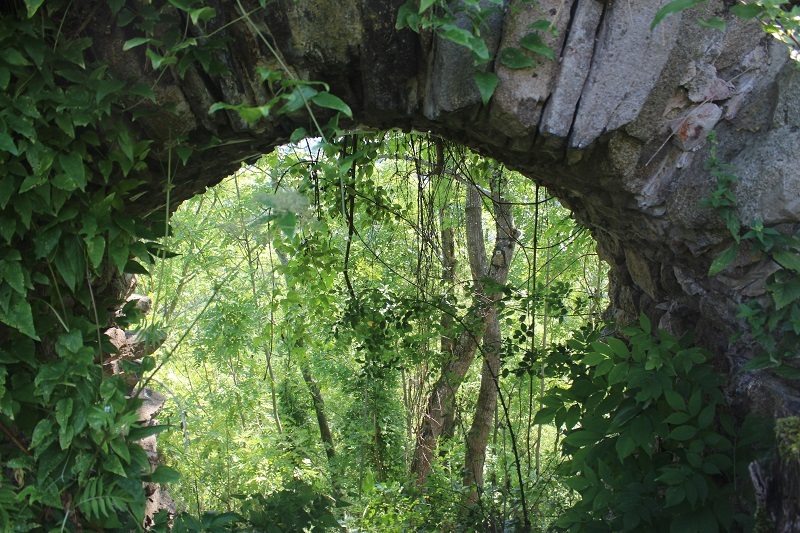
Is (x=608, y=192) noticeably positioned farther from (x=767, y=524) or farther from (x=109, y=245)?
(x=109, y=245)

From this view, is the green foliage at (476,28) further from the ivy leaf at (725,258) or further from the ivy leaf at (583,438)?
the ivy leaf at (583,438)

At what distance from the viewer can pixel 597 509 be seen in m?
2.17

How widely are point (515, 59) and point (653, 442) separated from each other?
→ 1.34 metres

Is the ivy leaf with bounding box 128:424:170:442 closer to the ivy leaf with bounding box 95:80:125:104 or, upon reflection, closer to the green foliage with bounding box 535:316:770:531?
the ivy leaf with bounding box 95:80:125:104

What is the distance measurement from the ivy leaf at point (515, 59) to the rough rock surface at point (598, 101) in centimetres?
4

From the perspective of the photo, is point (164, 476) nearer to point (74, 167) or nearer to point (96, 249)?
point (96, 249)

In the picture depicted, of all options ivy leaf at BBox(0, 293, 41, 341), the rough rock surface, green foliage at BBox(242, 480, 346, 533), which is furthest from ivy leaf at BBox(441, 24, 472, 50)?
green foliage at BBox(242, 480, 346, 533)

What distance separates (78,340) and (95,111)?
0.71 meters

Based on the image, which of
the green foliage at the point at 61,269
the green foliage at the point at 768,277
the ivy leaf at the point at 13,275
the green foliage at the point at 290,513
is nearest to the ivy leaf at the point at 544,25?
the green foliage at the point at 768,277

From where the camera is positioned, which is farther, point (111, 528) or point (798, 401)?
point (111, 528)

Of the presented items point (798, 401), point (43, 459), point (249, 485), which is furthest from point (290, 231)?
point (249, 485)

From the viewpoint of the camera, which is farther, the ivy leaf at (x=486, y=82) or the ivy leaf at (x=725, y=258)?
the ivy leaf at (x=725, y=258)

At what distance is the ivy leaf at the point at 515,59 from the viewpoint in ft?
6.41

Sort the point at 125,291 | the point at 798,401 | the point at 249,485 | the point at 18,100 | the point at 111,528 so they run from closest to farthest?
the point at 18,100
the point at 798,401
the point at 111,528
the point at 125,291
the point at 249,485
